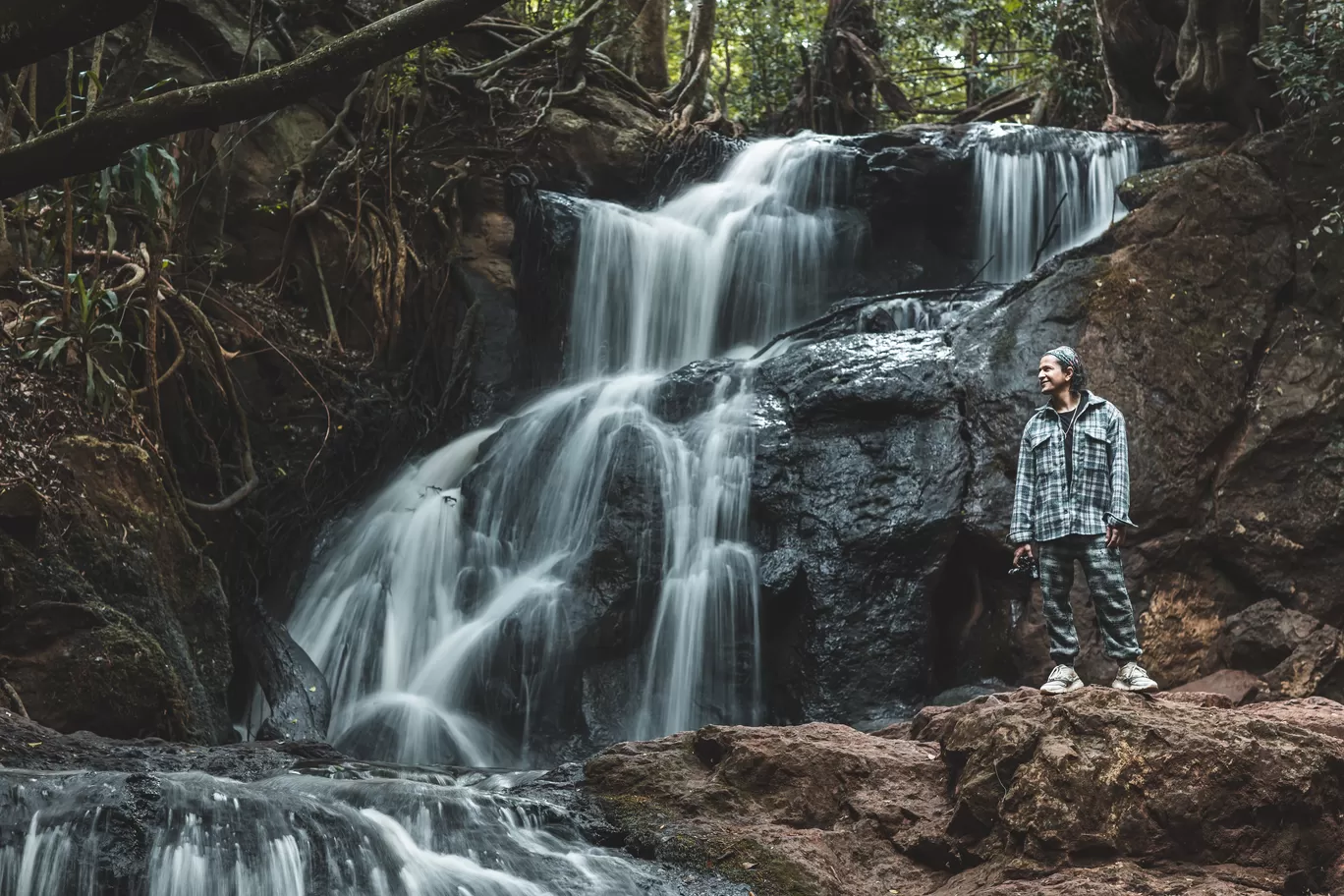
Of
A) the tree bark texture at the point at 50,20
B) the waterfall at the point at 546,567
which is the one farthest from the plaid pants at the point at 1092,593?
the tree bark texture at the point at 50,20

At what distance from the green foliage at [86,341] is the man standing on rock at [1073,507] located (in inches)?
217

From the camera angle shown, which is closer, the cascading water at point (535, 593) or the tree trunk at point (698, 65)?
the cascading water at point (535, 593)

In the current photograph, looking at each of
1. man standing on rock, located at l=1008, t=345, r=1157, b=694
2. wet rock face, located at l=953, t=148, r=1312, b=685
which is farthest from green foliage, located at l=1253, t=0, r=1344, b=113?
man standing on rock, located at l=1008, t=345, r=1157, b=694

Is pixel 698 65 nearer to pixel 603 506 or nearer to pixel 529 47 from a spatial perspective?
pixel 529 47

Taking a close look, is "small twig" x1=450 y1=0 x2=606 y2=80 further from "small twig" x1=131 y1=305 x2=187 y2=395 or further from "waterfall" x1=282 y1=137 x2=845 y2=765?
"small twig" x1=131 y1=305 x2=187 y2=395

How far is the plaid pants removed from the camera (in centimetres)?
622

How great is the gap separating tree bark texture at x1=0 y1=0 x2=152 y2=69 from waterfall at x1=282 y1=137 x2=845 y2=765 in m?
6.16

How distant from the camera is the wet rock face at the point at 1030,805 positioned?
4602 mm

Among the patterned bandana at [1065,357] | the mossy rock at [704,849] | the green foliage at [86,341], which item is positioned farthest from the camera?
the green foliage at [86,341]

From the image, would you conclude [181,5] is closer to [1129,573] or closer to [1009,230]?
[1009,230]

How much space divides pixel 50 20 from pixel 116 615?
463 cm

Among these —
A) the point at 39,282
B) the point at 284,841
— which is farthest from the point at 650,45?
the point at 284,841

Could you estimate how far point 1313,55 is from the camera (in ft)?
33.5

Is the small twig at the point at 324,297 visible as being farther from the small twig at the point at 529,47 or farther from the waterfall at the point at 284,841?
the waterfall at the point at 284,841
